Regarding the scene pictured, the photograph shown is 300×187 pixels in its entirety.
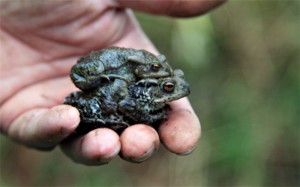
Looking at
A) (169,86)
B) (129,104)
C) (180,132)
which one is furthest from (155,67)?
(180,132)

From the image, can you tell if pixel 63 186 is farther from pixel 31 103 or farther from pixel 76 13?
pixel 76 13

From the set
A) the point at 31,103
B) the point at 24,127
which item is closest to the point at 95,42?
the point at 31,103

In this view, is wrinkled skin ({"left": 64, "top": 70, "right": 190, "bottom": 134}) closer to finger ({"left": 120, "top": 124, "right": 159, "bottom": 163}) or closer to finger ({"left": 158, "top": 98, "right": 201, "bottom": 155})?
finger ({"left": 158, "top": 98, "right": 201, "bottom": 155})

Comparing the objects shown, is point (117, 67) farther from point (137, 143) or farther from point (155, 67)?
point (137, 143)

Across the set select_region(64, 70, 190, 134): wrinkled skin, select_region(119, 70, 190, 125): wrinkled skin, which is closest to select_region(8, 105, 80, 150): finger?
select_region(64, 70, 190, 134): wrinkled skin

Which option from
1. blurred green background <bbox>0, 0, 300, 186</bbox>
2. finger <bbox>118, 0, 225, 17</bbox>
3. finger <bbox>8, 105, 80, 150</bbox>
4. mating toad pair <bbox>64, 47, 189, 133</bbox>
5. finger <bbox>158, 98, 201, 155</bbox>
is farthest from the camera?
blurred green background <bbox>0, 0, 300, 186</bbox>

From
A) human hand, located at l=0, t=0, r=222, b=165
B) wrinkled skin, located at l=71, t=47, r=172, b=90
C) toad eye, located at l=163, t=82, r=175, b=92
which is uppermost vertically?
wrinkled skin, located at l=71, t=47, r=172, b=90

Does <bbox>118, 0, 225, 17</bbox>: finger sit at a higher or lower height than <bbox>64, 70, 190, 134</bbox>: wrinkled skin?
higher
